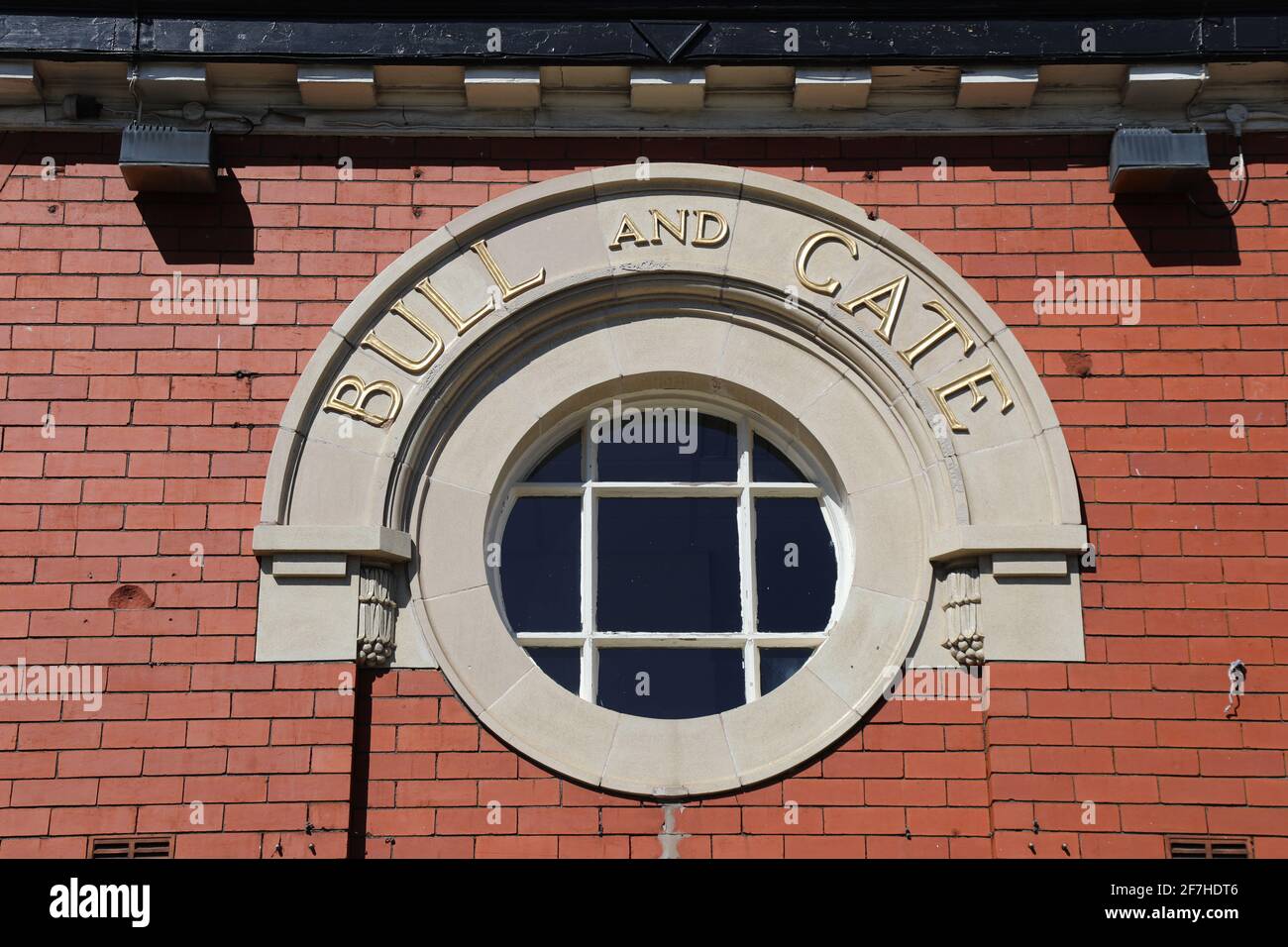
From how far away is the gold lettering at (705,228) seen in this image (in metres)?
12.6

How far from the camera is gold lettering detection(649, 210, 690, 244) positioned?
12.6 m

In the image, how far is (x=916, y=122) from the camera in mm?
12867

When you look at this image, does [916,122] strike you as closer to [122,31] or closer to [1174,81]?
[1174,81]

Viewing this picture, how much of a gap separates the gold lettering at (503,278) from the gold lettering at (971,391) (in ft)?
9.30

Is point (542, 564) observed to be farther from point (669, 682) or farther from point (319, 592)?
point (319, 592)

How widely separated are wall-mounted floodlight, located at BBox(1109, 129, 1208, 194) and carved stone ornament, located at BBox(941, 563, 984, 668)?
3023 millimetres

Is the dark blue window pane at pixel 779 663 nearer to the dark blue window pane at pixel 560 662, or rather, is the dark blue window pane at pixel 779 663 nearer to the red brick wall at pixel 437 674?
the red brick wall at pixel 437 674

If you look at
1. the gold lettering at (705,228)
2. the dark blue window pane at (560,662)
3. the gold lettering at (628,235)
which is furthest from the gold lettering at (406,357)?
the dark blue window pane at (560,662)

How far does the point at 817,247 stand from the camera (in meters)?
12.6

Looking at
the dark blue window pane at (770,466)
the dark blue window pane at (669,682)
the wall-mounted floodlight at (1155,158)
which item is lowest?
the dark blue window pane at (669,682)

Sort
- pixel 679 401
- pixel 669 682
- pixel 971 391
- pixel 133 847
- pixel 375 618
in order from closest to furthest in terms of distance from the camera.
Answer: pixel 133 847 < pixel 375 618 < pixel 669 682 < pixel 971 391 < pixel 679 401

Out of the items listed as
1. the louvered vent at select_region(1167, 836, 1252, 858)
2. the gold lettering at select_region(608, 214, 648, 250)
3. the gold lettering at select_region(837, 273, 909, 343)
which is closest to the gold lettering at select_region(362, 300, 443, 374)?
the gold lettering at select_region(608, 214, 648, 250)

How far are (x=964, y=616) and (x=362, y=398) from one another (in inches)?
169

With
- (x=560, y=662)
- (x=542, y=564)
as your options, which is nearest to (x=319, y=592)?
(x=542, y=564)
